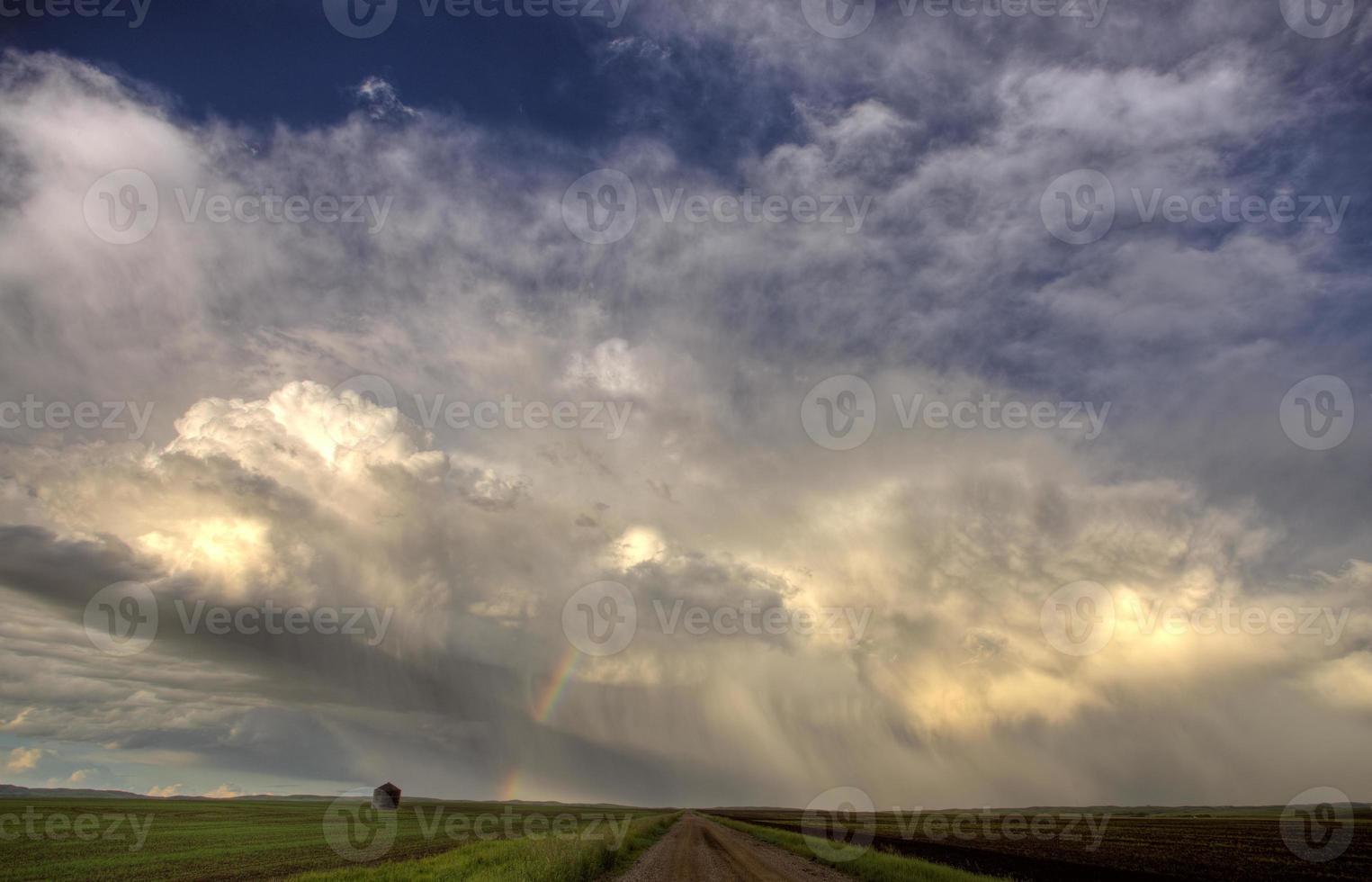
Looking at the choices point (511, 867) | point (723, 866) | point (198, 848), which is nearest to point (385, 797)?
point (198, 848)

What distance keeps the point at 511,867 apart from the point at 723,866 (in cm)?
1336

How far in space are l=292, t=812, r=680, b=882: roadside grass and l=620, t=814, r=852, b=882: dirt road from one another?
178 centimetres

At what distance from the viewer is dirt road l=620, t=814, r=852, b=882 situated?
92.1 ft

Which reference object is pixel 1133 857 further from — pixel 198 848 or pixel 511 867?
pixel 198 848

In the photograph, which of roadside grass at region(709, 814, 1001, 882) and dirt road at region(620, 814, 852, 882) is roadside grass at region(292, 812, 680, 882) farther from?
roadside grass at region(709, 814, 1001, 882)

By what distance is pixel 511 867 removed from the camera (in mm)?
24094

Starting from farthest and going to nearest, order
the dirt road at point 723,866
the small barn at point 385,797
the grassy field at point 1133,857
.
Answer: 1. the small barn at point 385,797
2. the grassy field at point 1133,857
3. the dirt road at point 723,866

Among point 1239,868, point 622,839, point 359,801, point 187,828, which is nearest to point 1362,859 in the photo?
point 1239,868

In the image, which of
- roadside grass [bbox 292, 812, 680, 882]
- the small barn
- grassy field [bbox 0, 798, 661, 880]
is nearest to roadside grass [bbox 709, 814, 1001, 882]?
roadside grass [bbox 292, 812, 680, 882]

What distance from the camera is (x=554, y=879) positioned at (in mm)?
23312

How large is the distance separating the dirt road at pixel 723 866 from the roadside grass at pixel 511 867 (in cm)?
178

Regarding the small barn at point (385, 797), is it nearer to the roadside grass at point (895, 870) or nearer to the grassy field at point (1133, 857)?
the grassy field at point (1133, 857)

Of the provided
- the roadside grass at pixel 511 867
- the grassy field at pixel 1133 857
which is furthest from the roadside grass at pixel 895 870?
the roadside grass at pixel 511 867

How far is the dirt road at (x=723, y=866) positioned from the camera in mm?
28062
